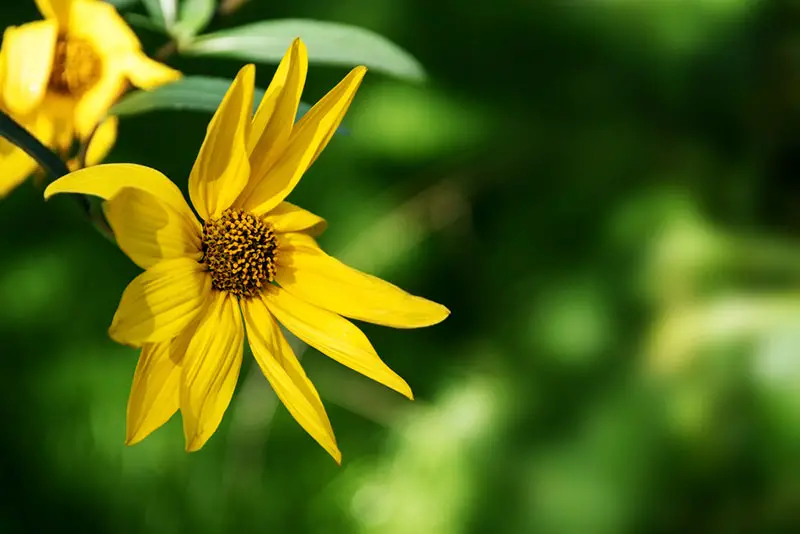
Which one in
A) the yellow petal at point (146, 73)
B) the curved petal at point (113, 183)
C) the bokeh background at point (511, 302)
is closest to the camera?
the curved petal at point (113, 183)

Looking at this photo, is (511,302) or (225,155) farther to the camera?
(511,302)

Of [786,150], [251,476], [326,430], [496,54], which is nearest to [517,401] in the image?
[251,476]

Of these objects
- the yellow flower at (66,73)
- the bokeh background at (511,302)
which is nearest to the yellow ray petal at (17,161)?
the yellow flower at (66,73)

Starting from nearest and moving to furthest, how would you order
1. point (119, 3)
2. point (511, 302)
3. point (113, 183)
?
point (113, 183) → point (119, 3) → point (511, 302)

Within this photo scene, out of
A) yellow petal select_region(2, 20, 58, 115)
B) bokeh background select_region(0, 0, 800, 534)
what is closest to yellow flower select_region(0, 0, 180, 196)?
yellow petal select_region(2, 20, 58, 115)

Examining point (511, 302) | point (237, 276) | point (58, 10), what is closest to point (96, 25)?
point (58, 10)

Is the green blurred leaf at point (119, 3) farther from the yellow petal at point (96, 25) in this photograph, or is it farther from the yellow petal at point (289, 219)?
the yellow petal at point (289, 219)

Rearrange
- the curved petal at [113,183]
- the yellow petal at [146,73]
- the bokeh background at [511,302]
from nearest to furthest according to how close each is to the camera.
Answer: the curved petal at [113,183] < the yellow petal at [146,73] < the bokeh background at [511,302]

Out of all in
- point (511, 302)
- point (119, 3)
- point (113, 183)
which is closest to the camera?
point (113, 183)

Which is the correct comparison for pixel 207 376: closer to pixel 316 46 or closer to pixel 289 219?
pixel 289 219
